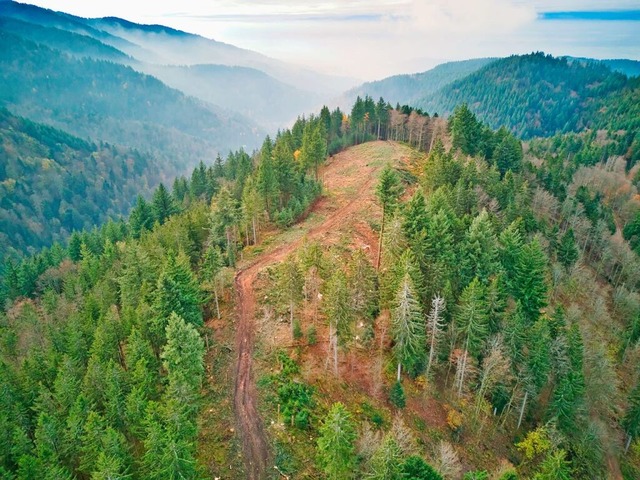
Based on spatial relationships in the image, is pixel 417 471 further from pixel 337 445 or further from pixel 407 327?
pixel 407 327

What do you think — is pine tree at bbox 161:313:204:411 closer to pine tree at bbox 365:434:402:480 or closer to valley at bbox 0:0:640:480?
valley at bbox 0:0:640:480

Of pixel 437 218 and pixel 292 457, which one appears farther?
pixel 437 218

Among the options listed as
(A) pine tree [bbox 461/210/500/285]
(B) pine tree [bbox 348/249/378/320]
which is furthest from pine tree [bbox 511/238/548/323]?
(B) pine tree [bbox 348/249/378/320]

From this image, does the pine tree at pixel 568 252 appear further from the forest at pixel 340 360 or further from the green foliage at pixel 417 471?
the green foliage at pixel 417 471

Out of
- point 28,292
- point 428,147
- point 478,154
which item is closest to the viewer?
point 28,292

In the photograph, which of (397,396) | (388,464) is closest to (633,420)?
(397,396)

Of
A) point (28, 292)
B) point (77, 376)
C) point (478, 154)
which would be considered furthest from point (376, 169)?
point (28, 292)

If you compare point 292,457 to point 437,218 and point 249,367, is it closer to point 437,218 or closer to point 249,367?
point 249,367
